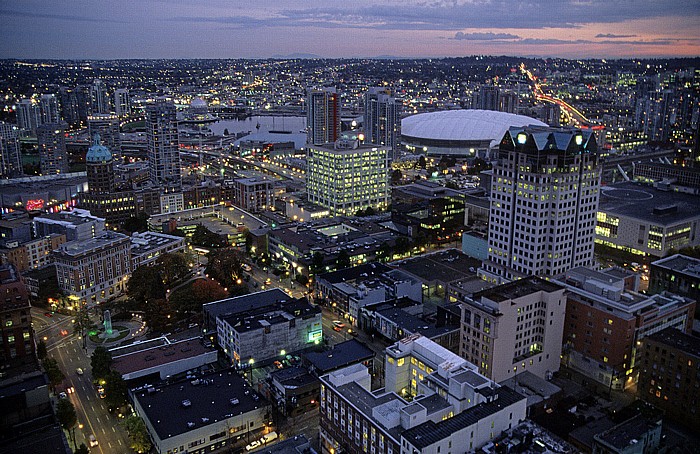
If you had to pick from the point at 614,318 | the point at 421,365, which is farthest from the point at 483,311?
the point at 614,318

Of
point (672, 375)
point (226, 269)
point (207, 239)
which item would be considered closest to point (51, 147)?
point (207, 239)

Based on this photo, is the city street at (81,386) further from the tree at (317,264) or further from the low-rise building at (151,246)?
the tree at (317,264)

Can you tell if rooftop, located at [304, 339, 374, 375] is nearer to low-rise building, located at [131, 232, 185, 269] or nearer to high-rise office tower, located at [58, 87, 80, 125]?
low-rise building, located at [131, 232, 185, 269]

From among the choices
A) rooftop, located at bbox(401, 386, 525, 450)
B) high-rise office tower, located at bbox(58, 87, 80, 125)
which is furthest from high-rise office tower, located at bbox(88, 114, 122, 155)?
rooftop, located at bbox(401, 386, 525, 450)

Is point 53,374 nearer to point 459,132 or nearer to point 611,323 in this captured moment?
point 611,323

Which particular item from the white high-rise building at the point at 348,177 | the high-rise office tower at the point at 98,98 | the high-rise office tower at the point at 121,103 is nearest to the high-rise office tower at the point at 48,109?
the high-rise office tower at the point at 98,98

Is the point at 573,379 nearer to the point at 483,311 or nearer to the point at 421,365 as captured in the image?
the point at 483,311

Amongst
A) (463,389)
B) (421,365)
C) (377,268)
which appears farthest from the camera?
(377,268)
